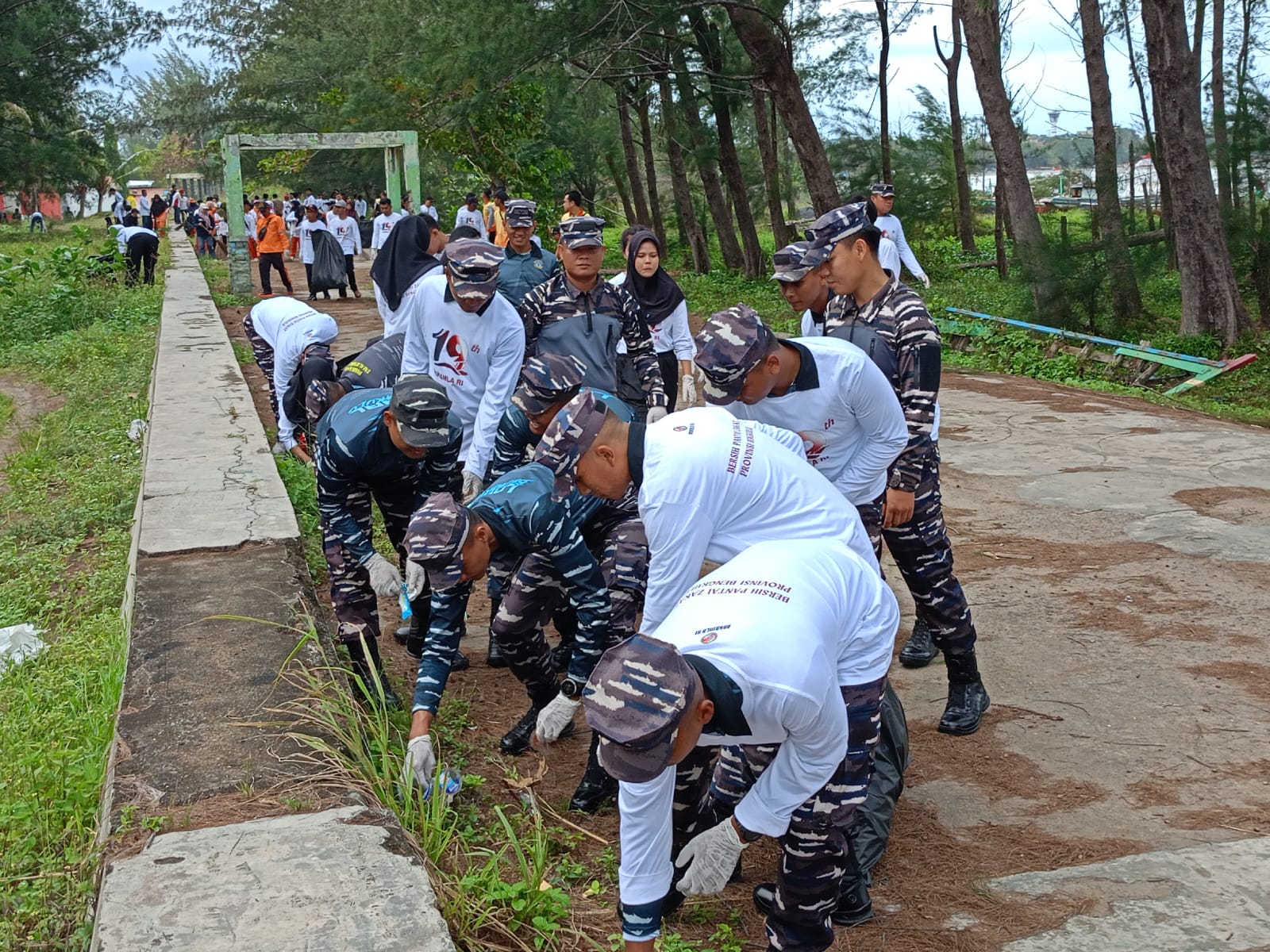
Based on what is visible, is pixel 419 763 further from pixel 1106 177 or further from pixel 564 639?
pixel 1106 177

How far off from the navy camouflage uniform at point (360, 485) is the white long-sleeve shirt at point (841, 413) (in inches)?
54.8

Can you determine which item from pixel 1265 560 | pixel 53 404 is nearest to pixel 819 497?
pixel 1265 560

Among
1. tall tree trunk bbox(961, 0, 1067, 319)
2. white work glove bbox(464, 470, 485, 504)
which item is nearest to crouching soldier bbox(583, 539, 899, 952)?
white work glove bbox(464, 470, 485, 504)

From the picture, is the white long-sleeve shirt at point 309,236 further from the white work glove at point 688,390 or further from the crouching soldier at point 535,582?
the crouching soldier at point 535,582

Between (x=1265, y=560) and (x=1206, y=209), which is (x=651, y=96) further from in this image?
(x=1265, y=560)

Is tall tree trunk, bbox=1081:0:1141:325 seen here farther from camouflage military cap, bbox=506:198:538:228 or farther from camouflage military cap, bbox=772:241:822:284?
camouflage military cap, bbox=772:241:822:284

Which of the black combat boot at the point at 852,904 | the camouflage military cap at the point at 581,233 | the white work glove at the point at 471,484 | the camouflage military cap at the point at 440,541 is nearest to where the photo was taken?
the black combat boot at the point at 852,904

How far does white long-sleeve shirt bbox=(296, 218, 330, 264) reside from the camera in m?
18.1

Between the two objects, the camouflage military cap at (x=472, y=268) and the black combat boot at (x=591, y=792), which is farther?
the camouflage military cap at (x=472, y=268)

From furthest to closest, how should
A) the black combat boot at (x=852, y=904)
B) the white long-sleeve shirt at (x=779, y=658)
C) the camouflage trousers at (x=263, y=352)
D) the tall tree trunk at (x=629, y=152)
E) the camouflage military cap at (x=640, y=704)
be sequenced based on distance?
the tall tree trunk at (x=629, y=152)
the camouflage trousers at (x=263, y=352)
the black combat boot at (x=852, y=904)
the white long-sleeve shirt at (x=779, y=658)
the camouflage military cap at (x=640, y=704)

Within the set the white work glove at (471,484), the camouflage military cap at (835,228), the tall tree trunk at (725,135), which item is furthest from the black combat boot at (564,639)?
the tall tree trunk at (725,135)

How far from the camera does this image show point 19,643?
5.56 m

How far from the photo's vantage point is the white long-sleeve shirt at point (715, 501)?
2822mm

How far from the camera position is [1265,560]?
20.0 feet
